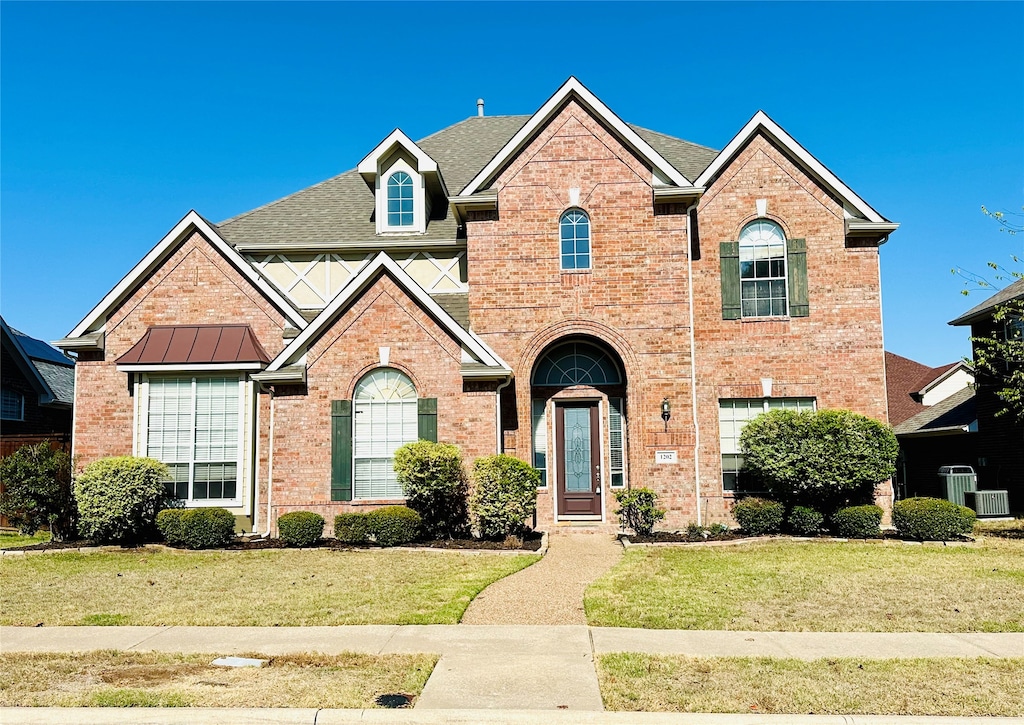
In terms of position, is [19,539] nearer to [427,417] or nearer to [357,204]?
[427,417]

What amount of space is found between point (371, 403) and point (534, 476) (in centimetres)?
371

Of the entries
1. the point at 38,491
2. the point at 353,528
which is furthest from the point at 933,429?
the point at 38,491

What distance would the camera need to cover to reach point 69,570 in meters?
13.5

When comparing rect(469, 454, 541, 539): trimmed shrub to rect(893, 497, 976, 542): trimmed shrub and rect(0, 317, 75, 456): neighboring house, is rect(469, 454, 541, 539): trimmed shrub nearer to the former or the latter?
rect(893, 497, 976, 542): trimmed shrub

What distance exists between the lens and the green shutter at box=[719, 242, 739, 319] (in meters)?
18.8

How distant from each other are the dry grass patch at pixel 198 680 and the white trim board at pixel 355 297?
9.34 metres

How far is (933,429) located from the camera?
26.1m

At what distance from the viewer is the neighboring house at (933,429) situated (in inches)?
1009

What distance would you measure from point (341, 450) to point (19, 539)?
7408 millimetres

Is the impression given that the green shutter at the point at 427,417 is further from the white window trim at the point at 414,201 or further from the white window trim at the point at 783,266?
the white window trim at the point at 783,266

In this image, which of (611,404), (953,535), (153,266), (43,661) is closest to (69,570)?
(43,661)

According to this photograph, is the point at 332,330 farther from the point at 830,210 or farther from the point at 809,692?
the point at 809,692

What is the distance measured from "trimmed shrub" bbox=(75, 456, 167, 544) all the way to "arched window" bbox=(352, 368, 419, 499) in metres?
3.97

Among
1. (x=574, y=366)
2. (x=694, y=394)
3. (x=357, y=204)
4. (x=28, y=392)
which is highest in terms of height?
(x=357, y=204)
